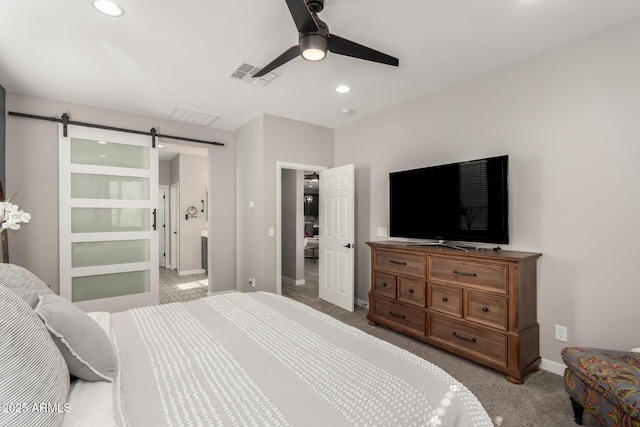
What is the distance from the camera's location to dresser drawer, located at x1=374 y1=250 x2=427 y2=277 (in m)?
3.00

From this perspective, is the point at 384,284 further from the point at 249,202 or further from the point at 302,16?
the point at 302,16

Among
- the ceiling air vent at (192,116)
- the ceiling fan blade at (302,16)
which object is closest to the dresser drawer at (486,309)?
the ceiling fan blade at (302,16)

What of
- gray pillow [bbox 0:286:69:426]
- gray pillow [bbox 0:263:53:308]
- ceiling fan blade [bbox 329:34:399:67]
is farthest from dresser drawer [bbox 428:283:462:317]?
gray pillow [bbox 0:263:53:308]

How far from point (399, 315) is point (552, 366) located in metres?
1.34

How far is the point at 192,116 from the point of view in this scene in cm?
416

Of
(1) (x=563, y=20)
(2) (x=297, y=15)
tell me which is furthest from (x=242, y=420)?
(1) (x=563, y=20)

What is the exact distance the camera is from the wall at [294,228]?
5.57 m

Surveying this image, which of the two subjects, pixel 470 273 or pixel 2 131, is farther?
pixel 2 131

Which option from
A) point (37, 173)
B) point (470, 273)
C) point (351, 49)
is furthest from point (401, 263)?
point (37, 173)

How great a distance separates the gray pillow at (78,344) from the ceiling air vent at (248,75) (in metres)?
2.41

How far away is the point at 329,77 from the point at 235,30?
41.8 inches

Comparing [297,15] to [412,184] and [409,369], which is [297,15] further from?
[412,184]

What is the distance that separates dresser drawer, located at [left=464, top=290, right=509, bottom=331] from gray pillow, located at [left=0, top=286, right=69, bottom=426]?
2.74 meters

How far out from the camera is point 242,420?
910mm
